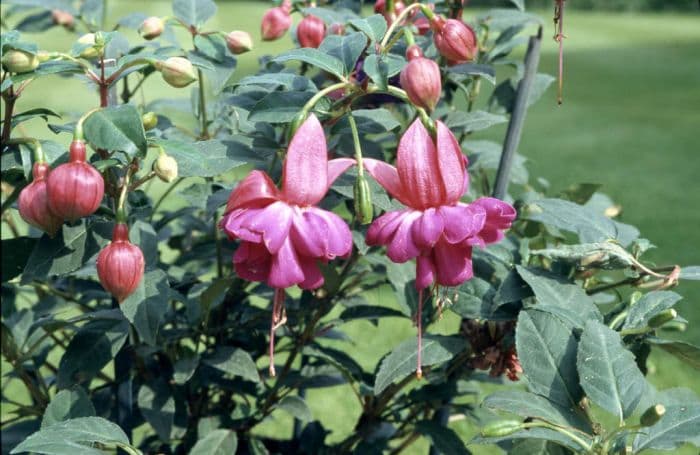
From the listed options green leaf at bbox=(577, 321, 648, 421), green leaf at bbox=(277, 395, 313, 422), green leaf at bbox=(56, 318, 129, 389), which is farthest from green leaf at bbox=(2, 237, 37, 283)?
green leaf at bbox=(577, 321, 648, 421)

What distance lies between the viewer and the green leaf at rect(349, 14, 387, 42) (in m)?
0.68

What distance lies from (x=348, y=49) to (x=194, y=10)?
1.08 ft

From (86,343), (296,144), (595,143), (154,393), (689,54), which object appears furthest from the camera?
(689,54)

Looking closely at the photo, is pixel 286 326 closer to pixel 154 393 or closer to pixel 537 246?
pixel 154 393

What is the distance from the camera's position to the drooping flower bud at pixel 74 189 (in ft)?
1.98

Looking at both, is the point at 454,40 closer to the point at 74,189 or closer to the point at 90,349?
the point at 74,189

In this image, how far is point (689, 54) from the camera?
7250 mm

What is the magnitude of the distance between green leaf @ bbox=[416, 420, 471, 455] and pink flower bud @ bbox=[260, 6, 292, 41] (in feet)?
1.47

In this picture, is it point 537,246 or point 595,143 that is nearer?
point 537,246

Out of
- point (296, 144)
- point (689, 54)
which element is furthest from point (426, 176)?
point (689, 54)

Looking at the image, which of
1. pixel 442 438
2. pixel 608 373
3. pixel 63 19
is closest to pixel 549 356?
pixel 608 373

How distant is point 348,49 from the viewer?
0.70 meters

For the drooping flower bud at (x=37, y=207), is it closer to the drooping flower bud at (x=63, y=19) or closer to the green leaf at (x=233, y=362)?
the green leaf at (x=233, y=362)

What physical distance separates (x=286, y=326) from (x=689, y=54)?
23.1 feet
